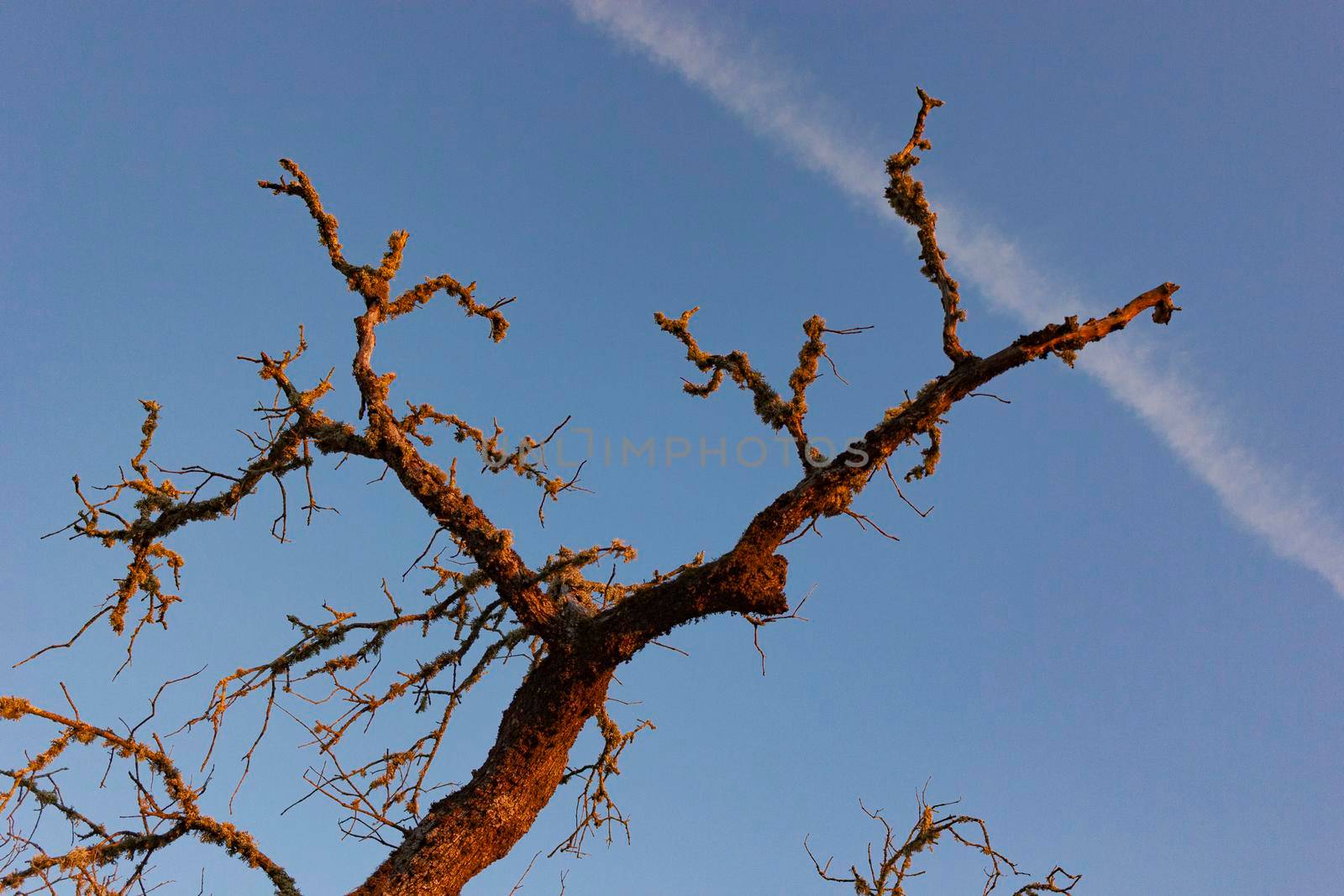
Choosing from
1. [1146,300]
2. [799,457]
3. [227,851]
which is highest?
[1146,300]

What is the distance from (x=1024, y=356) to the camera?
475 centimetres

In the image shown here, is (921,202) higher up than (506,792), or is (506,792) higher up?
(921,202)

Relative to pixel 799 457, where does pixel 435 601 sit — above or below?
below

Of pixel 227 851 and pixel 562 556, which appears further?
pixel 562 556

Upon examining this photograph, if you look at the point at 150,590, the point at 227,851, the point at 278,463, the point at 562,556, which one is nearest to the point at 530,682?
the point at 562,556

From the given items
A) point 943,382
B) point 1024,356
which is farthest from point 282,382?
point 1024,356

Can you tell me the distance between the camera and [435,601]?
17.8 ft

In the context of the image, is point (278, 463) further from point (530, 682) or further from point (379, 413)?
point (530, 682)

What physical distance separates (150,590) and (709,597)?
3536mm

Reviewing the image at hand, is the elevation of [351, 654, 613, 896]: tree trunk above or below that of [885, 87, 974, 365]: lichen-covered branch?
below

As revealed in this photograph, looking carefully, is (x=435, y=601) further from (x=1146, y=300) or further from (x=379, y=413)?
(x=1146, y=300)

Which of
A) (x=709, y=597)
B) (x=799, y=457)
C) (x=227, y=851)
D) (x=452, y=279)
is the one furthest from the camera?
(x=452, y=279)

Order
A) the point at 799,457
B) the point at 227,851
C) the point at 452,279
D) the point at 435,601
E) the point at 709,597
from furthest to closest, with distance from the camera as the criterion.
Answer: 1. the point at 452,279
2. the point at 435,601
3. the point at 799,457
4. the point at 709,597
5. the point at 227,851

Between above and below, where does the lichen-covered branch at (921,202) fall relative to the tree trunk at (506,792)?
above
